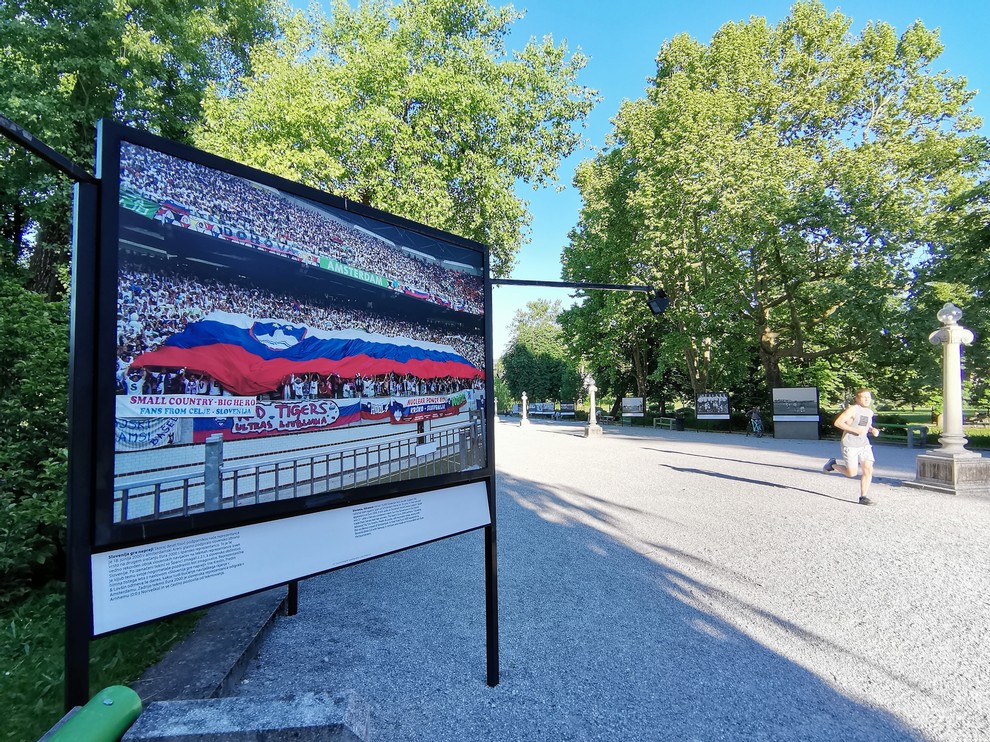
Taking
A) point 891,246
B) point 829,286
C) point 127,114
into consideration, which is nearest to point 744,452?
point 829,286

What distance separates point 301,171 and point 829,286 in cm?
1956

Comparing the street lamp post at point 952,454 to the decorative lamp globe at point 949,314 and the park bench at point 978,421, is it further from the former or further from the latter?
the park bench at point 978,421

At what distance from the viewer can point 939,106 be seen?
20.8m

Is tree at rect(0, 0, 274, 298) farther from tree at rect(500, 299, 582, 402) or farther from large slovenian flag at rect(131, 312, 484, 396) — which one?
tree at rect(500, 299, 582, 402)

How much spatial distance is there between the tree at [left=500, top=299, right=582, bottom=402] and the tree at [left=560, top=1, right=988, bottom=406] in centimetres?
3231

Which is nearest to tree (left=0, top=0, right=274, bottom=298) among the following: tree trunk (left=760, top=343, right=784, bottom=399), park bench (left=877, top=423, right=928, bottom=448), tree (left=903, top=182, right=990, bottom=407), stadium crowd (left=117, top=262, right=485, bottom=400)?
stadium crowd (left=117, top=262, right=485, bottom=400)

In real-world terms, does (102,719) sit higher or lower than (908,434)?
higher

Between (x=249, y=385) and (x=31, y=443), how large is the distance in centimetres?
354

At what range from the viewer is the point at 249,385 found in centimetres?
196

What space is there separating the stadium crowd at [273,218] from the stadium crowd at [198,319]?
23 cm

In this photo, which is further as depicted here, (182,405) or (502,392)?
(502,392)

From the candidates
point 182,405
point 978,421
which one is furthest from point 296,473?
point 978,421

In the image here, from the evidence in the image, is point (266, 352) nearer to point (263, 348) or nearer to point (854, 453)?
point (263, 348)

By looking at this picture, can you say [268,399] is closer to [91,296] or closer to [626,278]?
[91,296]
